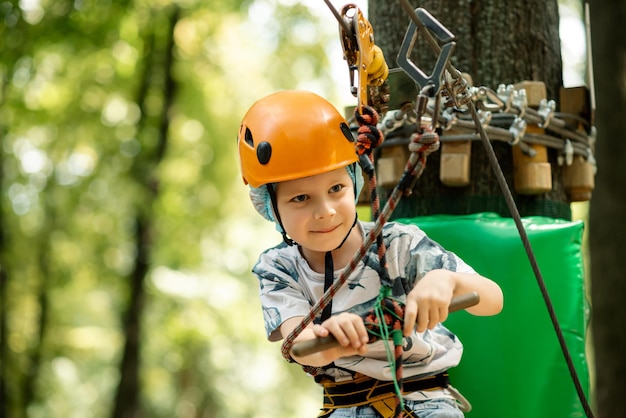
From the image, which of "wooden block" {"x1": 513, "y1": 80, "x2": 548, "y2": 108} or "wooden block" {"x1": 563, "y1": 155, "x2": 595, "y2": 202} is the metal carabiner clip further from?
"wooden block" {"x1": 563, "y1": 155, "x2": 595, "y2": 202}

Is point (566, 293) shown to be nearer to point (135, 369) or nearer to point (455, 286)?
point (455, 286)

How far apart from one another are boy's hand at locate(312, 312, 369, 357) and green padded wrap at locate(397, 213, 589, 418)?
1.09m

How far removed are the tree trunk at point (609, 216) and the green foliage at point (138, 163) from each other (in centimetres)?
460

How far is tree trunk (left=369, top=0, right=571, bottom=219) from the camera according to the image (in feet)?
10.2

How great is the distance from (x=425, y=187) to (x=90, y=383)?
1912 centimetres

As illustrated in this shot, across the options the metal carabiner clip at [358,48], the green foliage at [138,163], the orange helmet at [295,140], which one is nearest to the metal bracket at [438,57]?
the metal carabiner clip at [358,48]

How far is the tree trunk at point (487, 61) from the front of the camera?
3094mm

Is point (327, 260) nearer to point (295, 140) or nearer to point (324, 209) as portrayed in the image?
point (324, 209)

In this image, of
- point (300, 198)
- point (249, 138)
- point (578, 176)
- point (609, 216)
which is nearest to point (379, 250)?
point (300, 198)

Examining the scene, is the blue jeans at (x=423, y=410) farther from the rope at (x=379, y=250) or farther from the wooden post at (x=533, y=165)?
the wooden post at (x=533, y=165)

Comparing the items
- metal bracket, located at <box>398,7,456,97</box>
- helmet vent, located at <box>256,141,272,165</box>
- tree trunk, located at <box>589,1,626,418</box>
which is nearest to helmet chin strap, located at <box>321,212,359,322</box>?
helmet vent, located at <box>256,141,272,165</box>

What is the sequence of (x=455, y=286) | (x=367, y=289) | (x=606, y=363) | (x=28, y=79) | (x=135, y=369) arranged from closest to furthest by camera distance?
(x=455, y=286) < (x=367, y=289) < (x=606, y=363) < (x=28, y=79) < (x=135, y=369)

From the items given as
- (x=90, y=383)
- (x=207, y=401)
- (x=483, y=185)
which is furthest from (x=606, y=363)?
(x=90, y=383)

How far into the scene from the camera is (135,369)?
11.0m
